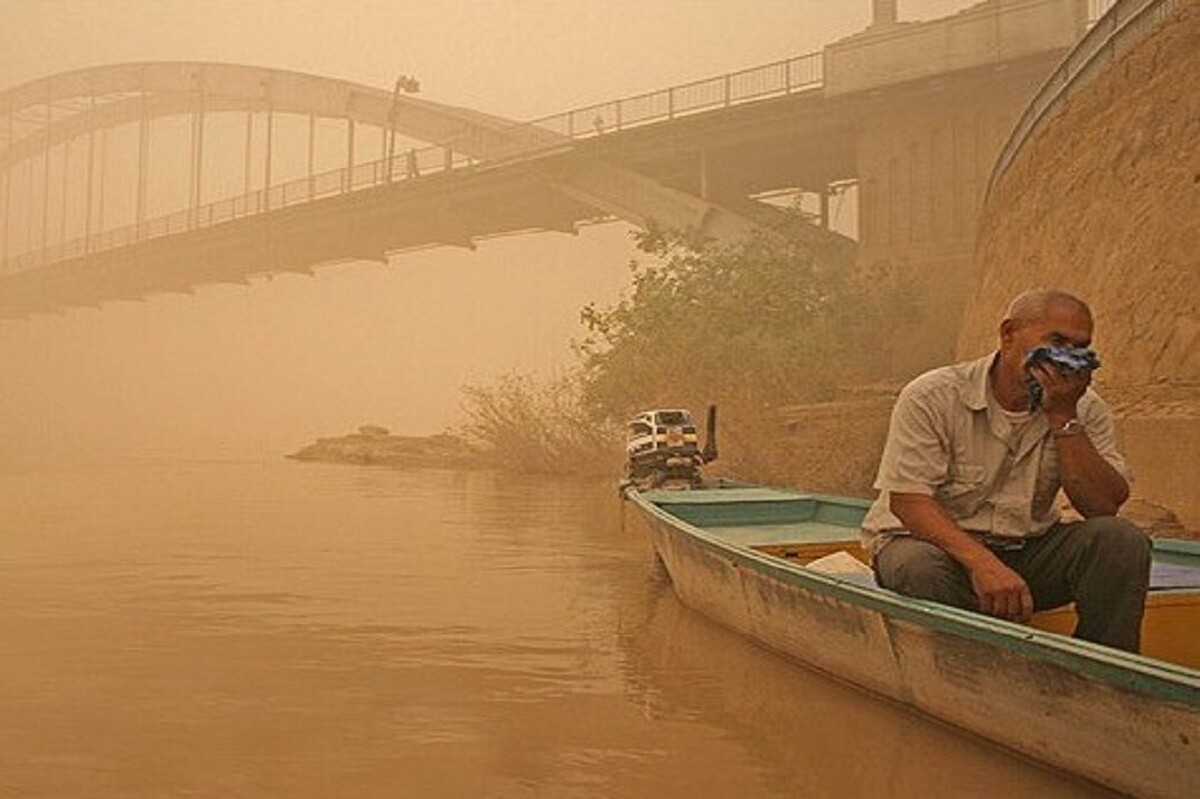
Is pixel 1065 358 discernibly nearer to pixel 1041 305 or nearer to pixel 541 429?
pixel 1041 305

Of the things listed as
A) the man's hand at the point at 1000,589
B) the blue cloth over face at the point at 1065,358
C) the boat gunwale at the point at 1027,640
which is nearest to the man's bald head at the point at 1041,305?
the blue cloth over face at the point at 1065,358

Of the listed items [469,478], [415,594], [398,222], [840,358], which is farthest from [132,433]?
[415,594]

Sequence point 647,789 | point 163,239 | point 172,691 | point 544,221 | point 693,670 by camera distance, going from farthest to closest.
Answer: point 163,239 < point 544,221 < point 693,670 < point 172,691 < point 647,789

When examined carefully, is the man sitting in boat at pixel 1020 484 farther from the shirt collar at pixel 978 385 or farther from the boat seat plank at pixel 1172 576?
the boat seat plank at pixel 1172 576

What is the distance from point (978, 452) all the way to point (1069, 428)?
0.31 m

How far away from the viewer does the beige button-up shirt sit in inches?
139

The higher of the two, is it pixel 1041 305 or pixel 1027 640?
pixel 1041 305

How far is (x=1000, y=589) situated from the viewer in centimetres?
344

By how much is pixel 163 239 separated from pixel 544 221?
18315 millimetres

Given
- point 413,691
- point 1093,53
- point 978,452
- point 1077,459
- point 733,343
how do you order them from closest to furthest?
point 1077,459
point 978,452
point 413,691
point 1093,53
point 733,343

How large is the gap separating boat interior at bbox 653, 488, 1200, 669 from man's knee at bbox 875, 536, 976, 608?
474 mm

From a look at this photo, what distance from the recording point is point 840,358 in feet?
64.4

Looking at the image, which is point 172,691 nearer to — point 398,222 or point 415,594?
point 415,594

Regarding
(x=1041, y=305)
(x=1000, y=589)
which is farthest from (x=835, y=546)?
(x=1041, y=305)
